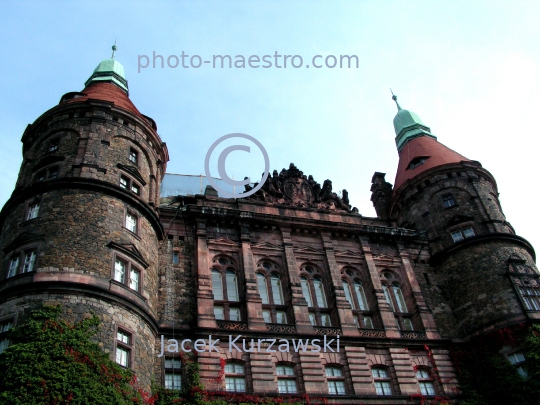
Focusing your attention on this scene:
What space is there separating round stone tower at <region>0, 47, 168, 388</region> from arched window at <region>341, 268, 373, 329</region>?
392 inches

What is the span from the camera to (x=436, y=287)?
104ft

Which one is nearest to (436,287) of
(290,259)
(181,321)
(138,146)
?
(290,259)

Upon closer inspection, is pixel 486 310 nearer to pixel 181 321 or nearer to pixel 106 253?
pixel 181 321

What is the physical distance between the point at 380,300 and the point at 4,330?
17.3 metres

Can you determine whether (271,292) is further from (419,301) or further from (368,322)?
(419,301)

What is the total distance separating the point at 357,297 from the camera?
29406 mm

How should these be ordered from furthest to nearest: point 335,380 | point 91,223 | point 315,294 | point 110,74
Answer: point 110,74 → point 315,294 → point 335,380 → point 91,223

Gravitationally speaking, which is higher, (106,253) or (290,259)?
(290,259)

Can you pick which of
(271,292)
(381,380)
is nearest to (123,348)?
(271,292)

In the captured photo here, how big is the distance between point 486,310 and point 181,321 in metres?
15.5

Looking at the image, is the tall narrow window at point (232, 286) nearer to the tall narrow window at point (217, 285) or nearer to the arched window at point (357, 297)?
the tall narrow window at point (217, 285)

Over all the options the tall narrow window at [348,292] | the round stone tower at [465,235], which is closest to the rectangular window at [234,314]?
the tall narrow window at [348,292]

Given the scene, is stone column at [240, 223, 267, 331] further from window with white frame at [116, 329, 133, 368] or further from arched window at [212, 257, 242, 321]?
window with white frame at [116, 329, 133, 368]

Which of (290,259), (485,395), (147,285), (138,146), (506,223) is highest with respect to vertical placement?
(138,146)
